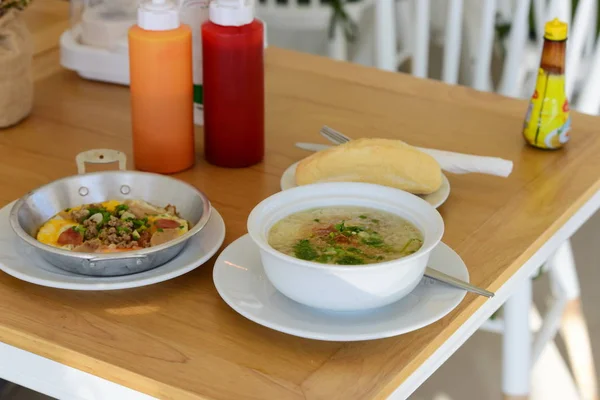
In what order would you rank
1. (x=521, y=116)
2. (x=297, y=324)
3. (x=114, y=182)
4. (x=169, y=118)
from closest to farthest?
(x=297, y=324) < (x=114, y=182) < (x=169, y=118) < (x=521, y=116)

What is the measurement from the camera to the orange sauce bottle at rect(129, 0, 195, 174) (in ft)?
3.56

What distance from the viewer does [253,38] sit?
43.9 inches

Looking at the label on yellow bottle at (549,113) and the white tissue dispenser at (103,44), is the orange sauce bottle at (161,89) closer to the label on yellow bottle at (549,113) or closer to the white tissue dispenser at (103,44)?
the white tissue dispenser at (103,44)

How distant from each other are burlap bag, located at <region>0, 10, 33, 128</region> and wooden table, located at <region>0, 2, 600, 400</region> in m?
0.03

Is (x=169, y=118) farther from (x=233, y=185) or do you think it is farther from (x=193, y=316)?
(x=193, y=316)

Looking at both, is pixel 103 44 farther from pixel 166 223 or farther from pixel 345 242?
pixel 345 242

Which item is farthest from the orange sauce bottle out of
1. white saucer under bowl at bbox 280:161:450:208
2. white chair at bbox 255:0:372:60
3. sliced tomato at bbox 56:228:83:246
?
white chair at bbox 255:0:372:60

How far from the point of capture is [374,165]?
1.05m

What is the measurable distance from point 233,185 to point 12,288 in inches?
12.8

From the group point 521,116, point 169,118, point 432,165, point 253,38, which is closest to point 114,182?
point 169,118

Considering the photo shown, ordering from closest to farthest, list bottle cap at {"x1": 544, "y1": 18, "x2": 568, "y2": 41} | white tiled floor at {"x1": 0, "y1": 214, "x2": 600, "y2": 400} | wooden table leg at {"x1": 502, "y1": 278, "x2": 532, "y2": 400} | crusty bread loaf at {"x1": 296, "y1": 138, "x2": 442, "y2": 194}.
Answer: crusty bread loaf at {"x1": 296, "y1": 138, "x2": 442, "y2": 194}, bottle cap at {"x1": 544, "y1": 18, "x2": 568, "y2": 41}, wooden table leg at {"x1": 502, "y1": 278, "x2": 532, "y2": 400}, white tiled floor at {"x1": 0, "y1": 214, "x2": 600, "y2": 400}

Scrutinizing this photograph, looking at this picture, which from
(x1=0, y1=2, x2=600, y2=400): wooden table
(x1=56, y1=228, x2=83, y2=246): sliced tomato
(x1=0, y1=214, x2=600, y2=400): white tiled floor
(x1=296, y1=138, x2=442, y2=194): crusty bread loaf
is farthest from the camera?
(x1=0, y1=214, x2=600, y2=400): white tiled floor

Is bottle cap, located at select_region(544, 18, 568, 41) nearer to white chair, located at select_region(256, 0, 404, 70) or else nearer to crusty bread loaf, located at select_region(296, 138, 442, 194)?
crusty bread loaf, located at select_region(296, 138, 442, 194)

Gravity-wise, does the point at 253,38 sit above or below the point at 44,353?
above
